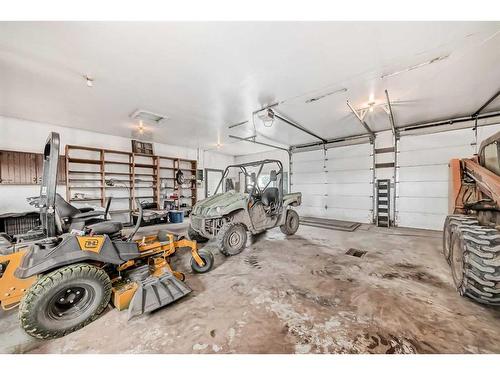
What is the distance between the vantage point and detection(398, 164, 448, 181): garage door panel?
5.33 meters

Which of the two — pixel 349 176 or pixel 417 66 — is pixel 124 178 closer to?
pixel 417 66

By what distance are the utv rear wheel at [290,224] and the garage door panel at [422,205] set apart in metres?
3.71

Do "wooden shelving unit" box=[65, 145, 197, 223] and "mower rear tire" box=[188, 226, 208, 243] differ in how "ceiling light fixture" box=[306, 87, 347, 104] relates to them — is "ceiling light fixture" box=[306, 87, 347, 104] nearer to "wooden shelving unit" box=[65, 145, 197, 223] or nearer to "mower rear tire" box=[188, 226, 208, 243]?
"mower rear tire" box=[188, 226, 208, 243]

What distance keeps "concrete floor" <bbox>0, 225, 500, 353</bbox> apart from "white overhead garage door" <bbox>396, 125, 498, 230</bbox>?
11.0 ft

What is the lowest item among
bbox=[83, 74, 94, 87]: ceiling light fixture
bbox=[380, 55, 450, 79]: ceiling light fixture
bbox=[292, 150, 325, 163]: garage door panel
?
bbox=[292, 150, 325, 163]: garage door panel

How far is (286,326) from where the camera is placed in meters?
1.68

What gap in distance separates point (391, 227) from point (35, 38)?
8574 mm

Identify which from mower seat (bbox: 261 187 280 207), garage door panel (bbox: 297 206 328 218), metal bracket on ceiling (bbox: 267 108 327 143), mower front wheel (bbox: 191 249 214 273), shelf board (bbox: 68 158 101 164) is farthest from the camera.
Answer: garage door panel (bbox: 297 206 328 218)

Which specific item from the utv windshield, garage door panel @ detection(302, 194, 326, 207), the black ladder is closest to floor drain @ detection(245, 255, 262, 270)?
the utv windshield

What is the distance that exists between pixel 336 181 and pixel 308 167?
4.27ft

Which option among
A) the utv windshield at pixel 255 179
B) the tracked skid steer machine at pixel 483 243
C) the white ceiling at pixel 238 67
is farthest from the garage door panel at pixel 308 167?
the tracked skid steer machine at pixel 483 243

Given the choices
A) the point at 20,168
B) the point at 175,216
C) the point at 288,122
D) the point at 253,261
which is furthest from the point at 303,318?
the point at 20,168

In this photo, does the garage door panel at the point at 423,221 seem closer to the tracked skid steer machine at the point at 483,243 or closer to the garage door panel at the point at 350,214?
the garage door panel at the point at 350,214
